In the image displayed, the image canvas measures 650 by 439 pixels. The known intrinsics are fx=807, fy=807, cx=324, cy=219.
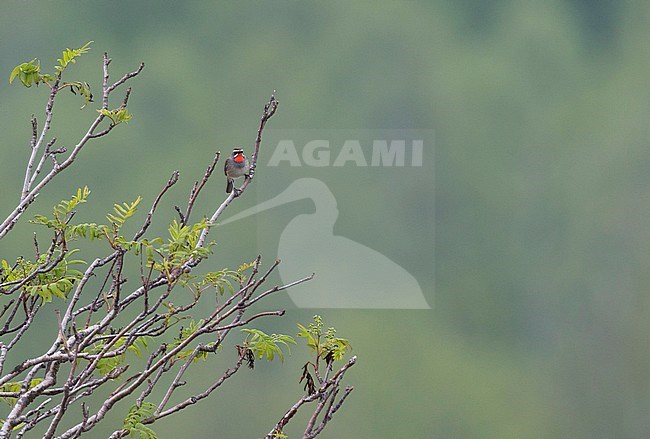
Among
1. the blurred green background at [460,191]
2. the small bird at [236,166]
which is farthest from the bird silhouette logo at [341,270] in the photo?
the small bird at [236,166]

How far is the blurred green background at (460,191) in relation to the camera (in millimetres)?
3391

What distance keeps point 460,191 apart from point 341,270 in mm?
601

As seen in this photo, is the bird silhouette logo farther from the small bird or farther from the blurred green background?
the small bird

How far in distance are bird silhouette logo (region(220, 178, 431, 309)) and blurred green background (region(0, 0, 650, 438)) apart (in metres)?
0.04

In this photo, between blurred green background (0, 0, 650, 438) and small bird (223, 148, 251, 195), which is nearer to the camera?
small bird (223, 148, 251, 195)

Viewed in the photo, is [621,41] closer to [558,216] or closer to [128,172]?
[558,216]

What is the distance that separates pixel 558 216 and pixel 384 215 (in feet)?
2.40

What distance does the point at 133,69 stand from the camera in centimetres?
344

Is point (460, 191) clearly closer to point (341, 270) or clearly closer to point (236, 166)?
point (341, 270)

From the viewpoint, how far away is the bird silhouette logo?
11.1 ft

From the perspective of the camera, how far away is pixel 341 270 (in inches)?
134

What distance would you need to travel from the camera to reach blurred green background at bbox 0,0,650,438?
3.39 meters

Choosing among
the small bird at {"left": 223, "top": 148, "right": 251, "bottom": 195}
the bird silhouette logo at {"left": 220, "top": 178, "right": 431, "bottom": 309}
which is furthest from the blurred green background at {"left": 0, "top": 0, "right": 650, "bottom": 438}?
the small bird at {"left": 223, "top": 148, "right": 251, "bottom": 195}

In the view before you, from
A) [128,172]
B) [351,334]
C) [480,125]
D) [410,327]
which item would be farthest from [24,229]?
[480,125]
